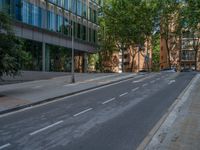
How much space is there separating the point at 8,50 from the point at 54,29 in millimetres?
27780

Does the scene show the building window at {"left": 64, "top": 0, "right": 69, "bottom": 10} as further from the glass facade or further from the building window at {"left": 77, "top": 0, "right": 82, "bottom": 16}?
the building window at {"left": 77, "top": 0, "right": 82, "bottom": 16}

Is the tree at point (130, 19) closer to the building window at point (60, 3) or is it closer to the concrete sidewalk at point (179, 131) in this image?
the building window at point (60, 3)

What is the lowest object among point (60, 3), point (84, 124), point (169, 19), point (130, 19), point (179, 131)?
point (84, 124)

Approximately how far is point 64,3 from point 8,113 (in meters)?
40.7

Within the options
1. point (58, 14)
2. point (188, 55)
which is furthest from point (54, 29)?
point (188, 55)

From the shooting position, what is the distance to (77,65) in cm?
6800

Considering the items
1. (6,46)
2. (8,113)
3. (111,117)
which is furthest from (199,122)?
(6,46)

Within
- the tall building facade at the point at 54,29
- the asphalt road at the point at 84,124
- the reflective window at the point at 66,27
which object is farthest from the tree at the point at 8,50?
the reflective window at the point at 66,27

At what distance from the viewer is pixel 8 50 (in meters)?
27.3

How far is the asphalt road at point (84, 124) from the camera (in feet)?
39.6

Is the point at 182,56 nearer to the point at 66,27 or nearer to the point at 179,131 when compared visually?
the point at 66,27

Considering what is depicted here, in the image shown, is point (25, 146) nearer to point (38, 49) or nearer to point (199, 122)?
point (199, 122)

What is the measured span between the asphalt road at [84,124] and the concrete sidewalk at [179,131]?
536mm

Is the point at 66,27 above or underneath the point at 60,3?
underneath
